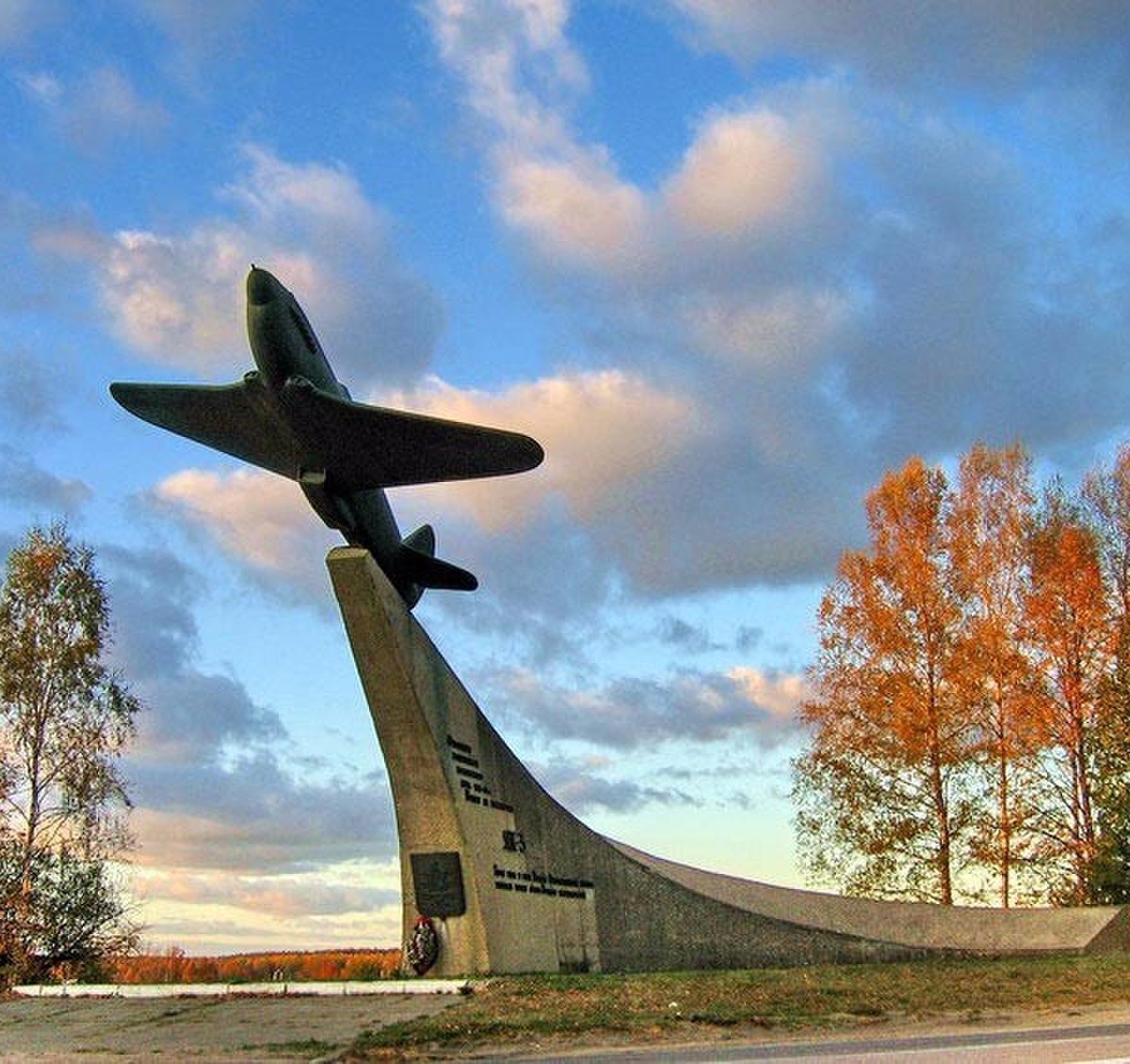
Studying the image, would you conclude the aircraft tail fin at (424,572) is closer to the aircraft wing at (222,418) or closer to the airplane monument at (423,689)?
the airplane monument at (423,689)

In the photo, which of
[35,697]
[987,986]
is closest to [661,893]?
[987,986]

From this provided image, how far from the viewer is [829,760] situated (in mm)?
24750

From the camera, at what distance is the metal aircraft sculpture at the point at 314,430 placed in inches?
583

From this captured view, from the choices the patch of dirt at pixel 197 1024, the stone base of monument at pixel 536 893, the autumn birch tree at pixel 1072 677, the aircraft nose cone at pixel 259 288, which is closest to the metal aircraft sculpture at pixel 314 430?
the aircraft nose cone at pixel 259 288

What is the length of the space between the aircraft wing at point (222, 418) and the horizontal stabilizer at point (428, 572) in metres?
2.06

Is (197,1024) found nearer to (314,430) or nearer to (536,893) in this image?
(536,893)

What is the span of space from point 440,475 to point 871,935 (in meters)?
10.8

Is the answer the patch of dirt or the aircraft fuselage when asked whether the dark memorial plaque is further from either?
the aircraft fuselage

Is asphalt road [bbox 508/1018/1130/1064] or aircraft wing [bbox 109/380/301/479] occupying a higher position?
→ aircraft wing [bbox 109/380/301/479]

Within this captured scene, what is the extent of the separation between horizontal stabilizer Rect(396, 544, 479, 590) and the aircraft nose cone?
13.5ft

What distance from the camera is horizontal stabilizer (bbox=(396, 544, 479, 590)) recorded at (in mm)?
17250

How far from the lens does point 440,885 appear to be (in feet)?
50.3

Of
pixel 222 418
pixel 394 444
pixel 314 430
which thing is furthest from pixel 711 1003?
pixel 222 418

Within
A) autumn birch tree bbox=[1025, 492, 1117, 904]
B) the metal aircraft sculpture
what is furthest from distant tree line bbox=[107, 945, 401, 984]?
autumn birch tree bbox=[1025, 492, 1117, 904]
